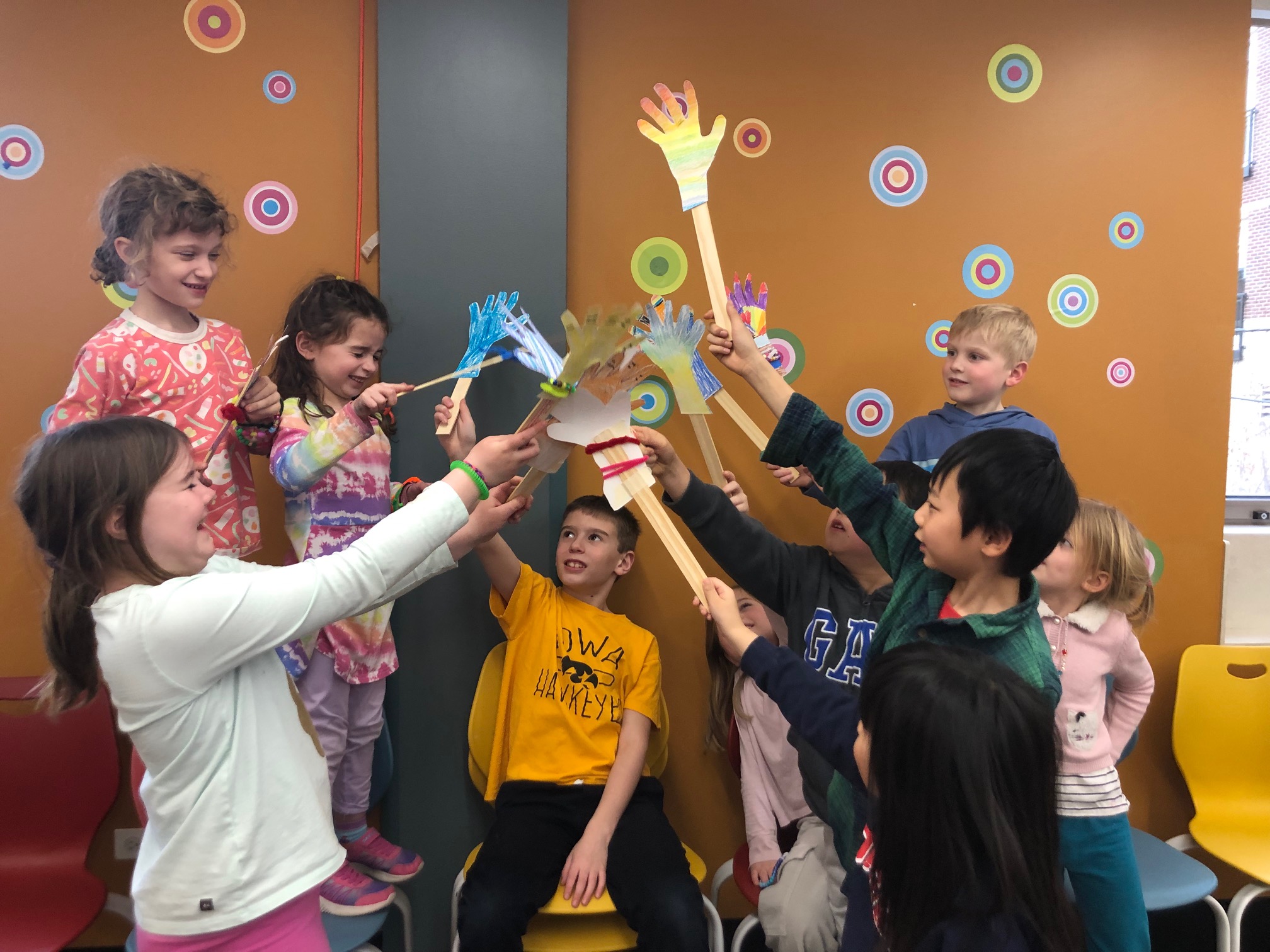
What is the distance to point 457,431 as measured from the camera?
5.57 feet

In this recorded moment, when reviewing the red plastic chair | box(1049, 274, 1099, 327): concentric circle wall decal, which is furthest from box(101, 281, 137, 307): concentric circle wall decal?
box(1049, 274, 1099, 327): concentric circle wall decal

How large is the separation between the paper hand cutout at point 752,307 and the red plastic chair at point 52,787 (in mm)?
1713

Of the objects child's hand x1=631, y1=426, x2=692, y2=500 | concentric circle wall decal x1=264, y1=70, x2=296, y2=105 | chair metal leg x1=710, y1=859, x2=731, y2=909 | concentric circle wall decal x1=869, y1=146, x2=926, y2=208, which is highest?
concentric circle wall decal x1=264, y1=70, x2=296, y2=105

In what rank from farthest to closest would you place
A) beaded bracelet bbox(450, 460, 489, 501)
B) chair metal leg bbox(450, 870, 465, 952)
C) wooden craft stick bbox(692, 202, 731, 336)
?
chair metal leg bbox(450, 870, 465, 952), wooden craft stick bbox(692, 202, 731, 336), beaded bracelet bbox(450, 460, 489, 501)

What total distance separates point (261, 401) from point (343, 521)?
30 cm

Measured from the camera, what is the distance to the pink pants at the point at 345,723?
5.55 ft

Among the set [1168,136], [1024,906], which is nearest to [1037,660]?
[1024,906]

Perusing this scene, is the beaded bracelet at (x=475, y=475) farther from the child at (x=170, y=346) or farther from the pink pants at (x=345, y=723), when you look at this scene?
the pink pants at (x=345, y=723)

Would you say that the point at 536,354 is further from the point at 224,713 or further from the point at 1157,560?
the point at 1157,560

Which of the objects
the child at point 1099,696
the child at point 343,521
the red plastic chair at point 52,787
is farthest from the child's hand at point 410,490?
the child at point 1099,696

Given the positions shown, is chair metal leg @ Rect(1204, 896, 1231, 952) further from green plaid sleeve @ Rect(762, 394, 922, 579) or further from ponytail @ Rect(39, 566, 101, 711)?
ponytail @ Rect(39, 566, 101, 711)

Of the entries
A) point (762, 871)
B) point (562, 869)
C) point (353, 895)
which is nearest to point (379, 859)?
point (353, 895)

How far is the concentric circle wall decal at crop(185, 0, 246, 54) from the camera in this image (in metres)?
1.84

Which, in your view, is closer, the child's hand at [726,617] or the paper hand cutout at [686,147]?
the child's hand at [726,617]
